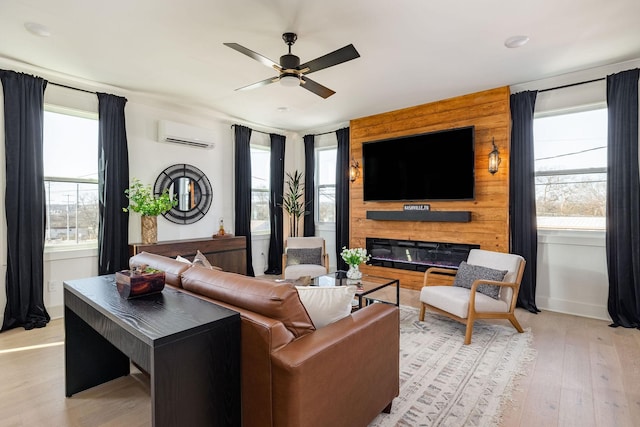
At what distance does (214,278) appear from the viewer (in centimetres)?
188

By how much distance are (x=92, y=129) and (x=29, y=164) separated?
0.92 meters

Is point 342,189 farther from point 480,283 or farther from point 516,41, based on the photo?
point 516,41

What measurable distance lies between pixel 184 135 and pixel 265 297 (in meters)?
4.17

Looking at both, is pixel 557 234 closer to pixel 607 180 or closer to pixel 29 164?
pixel 607 180

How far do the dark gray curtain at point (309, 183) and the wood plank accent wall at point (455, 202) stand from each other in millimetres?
1058

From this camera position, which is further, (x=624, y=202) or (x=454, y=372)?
(x=624, y=202)

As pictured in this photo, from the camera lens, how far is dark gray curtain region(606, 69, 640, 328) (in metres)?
3.52

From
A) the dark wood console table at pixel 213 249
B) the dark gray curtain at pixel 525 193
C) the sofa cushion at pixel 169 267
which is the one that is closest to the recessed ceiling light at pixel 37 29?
the sofa cushion at pixel 169 267

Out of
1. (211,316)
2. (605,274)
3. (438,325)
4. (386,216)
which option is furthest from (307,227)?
(211,316)

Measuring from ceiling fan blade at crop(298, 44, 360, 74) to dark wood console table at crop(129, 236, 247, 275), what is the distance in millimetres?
3004

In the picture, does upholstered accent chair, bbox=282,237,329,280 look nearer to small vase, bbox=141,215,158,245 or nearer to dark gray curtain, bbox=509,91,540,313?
small vase, bbox=141,215,158,245

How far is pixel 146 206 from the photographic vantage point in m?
4.25

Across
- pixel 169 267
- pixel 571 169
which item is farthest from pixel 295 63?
pixel 571 169

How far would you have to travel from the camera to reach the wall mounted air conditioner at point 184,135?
4.77 metres
